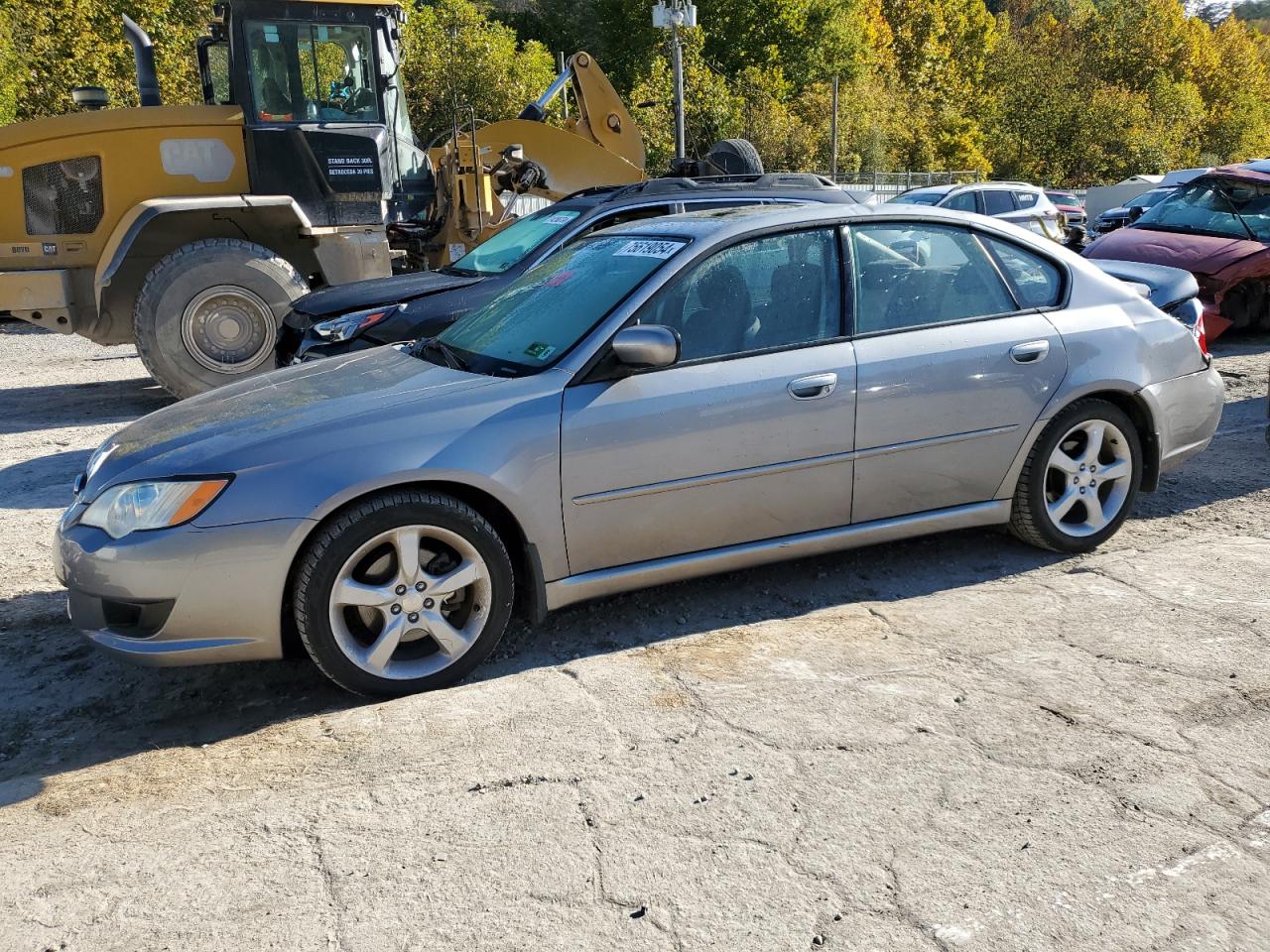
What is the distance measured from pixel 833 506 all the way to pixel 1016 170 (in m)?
55.4

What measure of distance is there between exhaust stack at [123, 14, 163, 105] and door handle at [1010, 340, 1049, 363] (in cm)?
803

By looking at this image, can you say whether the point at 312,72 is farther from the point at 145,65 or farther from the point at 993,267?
the point at 993,267

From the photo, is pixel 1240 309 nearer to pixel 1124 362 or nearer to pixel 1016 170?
pixel 1124 362

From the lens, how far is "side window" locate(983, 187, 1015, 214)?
18031 mm

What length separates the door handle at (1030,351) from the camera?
4.71 m

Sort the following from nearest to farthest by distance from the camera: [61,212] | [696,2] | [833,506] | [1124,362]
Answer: [833,506]
[1124,362]
[61,212]
[696,2]

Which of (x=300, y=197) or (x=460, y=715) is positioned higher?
(x=300, y=197)

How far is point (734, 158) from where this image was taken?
36.7ft

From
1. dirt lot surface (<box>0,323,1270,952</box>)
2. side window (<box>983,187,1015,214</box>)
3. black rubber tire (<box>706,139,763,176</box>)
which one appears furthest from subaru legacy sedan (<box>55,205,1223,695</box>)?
side window (<box>983,187,1015,214</box>)

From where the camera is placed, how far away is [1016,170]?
54688mm

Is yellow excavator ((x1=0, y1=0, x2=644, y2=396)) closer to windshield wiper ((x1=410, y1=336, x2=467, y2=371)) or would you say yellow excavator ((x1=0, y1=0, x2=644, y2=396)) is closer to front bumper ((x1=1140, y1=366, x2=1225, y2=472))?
windshield wiper ((x1=410, y1=336, x2=467, y2=371))

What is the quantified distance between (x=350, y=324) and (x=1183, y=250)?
7938 mm

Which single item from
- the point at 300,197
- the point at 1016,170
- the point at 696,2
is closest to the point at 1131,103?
the point at 1016,170

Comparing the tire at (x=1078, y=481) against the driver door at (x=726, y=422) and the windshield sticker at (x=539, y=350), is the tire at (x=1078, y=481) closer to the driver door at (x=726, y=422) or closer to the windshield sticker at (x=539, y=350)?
the driver door at (x=726, y=422)
